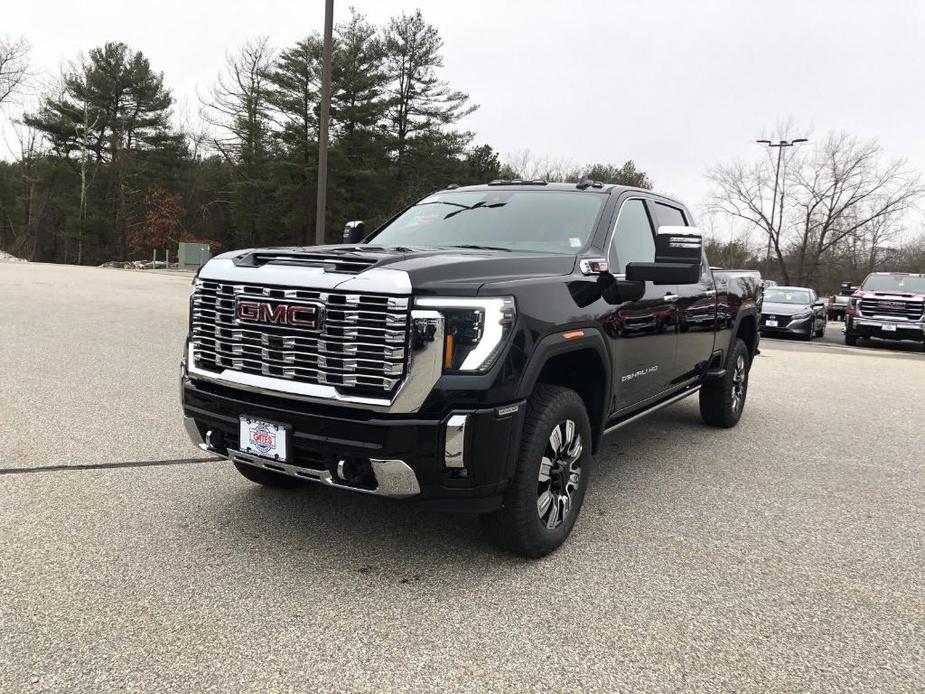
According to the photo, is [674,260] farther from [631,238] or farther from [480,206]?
[480,206]

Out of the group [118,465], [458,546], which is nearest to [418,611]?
[458,546]

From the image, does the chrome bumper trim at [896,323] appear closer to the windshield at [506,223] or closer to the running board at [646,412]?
the running board at [646,412]

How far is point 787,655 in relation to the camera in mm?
2721

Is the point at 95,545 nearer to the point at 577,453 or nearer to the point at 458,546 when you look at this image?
the point at 458,546

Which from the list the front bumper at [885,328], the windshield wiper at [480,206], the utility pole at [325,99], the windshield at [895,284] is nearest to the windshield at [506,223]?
the windshield wiper at [480,206]

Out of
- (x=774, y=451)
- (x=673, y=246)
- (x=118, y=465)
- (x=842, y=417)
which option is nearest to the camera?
(x=673, y=246)

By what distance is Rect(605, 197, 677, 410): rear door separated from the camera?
4102 millimetres

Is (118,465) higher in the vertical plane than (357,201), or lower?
lower

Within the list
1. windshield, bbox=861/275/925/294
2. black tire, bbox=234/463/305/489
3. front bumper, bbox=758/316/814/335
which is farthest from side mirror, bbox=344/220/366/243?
windshield, bbox=861/275/925/294

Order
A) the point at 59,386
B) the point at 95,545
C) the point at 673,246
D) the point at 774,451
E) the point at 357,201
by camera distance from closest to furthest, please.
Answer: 1. the point at 95,545
2. the point at 673,246
3. the point at 774,451
4. the point at 59,386
5. the point at 357,201

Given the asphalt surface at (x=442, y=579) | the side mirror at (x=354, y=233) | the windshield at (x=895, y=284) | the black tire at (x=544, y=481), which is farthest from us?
the windshield at (x=895, y=284)

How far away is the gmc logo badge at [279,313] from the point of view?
10.0 ft

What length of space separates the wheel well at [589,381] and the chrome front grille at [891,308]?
16136 mm

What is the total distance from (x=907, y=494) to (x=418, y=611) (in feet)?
12.0
